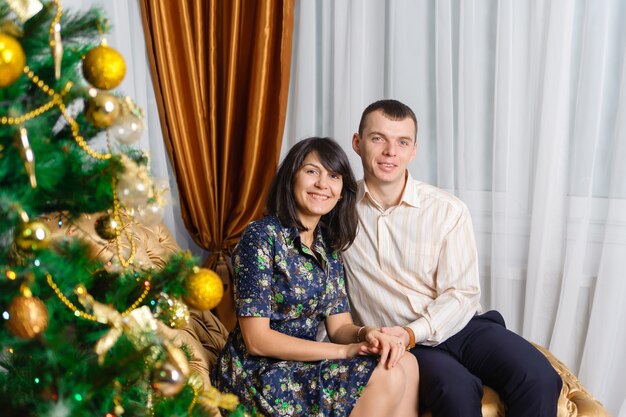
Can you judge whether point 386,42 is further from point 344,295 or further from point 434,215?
point 344,295

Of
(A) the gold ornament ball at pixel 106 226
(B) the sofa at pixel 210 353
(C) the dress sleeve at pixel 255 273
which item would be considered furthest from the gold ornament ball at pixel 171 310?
(C) the dress sleeve at pixel 255 273

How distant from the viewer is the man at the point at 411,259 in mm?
2221

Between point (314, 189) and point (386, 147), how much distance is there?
1.14ft

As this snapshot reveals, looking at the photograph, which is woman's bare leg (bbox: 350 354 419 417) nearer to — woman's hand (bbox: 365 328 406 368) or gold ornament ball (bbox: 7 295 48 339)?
woman's hand (bbox: 365 328 406 368)

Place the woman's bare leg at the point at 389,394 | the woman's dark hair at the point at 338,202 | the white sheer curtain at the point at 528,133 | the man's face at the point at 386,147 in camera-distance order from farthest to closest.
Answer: the white sheer curtain at the point at 528,133
the man's face at the point at 386,147
the woman's dark hair at the point at 338,202
the woman's bare leg at the point at 389,394

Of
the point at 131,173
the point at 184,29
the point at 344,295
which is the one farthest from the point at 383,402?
the point at 184,29

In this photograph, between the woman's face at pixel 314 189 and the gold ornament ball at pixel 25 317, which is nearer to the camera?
the gold ornament ball at pixel 25 317

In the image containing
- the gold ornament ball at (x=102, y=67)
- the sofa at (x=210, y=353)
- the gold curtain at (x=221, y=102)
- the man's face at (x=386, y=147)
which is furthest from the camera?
the gold curtain at (x=221, y=102)

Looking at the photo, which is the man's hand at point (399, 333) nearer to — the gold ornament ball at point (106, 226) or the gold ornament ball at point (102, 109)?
the gold ornament ball at point (106, 226)

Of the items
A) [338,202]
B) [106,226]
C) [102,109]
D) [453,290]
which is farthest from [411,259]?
[102,109]

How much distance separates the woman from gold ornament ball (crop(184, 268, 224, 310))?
921mm

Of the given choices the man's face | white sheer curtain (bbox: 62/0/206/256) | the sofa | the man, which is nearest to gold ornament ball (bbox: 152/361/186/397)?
the sofa

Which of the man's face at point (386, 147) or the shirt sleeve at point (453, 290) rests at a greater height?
the man's face at point (386, 147)

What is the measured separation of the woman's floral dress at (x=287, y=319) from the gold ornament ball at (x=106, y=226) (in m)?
0.93
